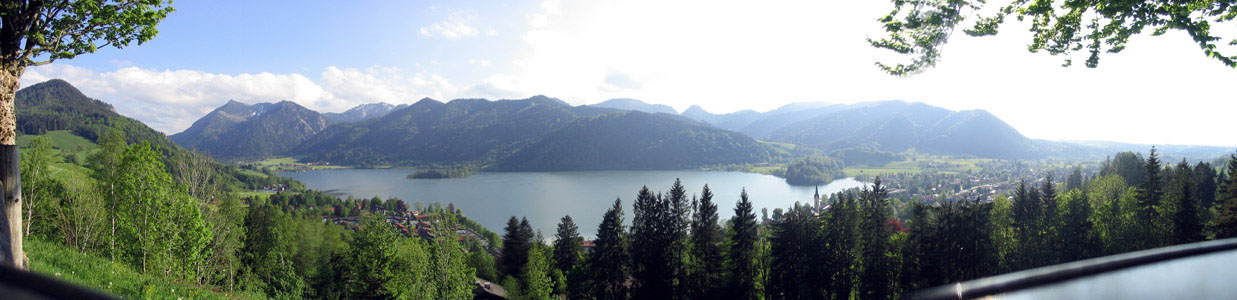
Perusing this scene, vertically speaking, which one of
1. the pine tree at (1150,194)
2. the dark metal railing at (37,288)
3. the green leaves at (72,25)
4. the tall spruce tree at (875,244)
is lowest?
the tall spruce tree at (875,244)

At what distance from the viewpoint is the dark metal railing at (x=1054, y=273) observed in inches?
43.5

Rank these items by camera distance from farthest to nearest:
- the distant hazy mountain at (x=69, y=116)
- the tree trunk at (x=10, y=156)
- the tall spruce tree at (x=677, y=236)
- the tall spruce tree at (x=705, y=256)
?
1. the distant hazy mountain at (x=69, y=116)
2. the tall spruce tree at (x=677, y=236)
3. the tall spruce tree at (x=705, y=256)
4. the tree trunk at (x=10, y=156)

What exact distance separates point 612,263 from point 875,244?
9.58 metres

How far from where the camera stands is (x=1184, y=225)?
50.3 feet

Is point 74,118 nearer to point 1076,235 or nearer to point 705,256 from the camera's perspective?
point 705,256

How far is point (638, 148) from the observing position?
173625 millimetres

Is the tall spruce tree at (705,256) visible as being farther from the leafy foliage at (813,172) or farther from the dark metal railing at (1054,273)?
the leafy foliage at (813,172)

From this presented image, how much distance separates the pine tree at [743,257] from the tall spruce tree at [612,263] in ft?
13.4

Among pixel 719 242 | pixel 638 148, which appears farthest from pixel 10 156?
pixel 638 148

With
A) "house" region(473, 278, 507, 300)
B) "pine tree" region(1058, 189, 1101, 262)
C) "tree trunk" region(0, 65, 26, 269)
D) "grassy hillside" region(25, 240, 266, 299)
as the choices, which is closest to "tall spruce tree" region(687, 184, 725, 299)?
"house" region(473, 278, 507, 300)

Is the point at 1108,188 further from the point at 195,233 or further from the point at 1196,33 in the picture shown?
the point at 195,233

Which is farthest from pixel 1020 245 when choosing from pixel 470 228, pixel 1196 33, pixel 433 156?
pixel 433 156

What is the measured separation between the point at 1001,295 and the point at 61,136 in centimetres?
11603

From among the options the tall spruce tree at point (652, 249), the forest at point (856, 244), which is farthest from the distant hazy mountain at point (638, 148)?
the tall spruce tree at point (652, 249)
